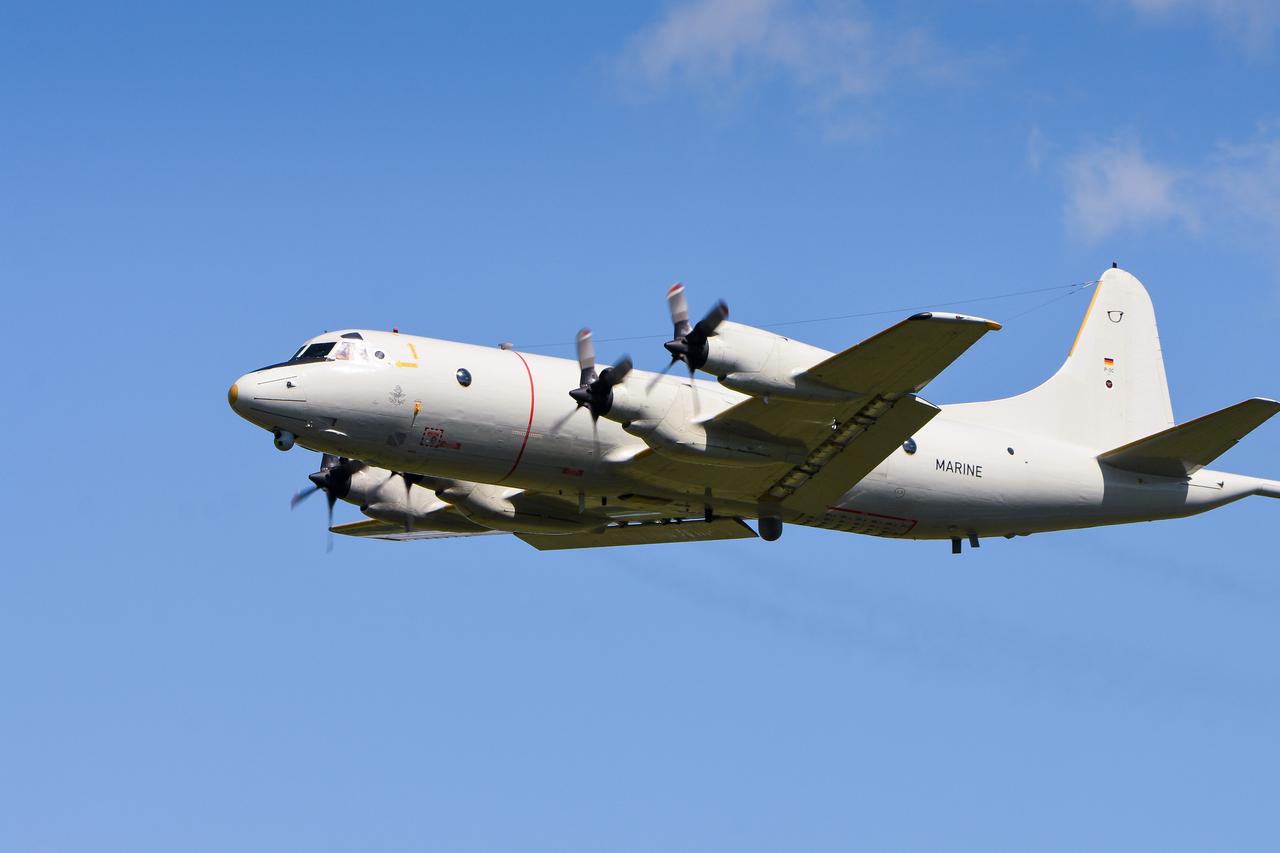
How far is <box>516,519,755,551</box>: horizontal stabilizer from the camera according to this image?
28359 millimetres

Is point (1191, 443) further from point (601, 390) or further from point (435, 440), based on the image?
point (435, 440)

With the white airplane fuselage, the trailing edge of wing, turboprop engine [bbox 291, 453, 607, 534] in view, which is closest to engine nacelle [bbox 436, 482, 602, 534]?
turboprop engine [bbox 291, 453, 607, 534]

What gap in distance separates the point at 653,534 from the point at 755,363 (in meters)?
6.53

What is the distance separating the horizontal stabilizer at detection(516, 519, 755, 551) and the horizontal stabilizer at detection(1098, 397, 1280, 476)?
23.0 ft

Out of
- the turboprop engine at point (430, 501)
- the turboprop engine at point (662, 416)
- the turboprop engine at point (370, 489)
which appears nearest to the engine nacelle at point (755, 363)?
the turboprop engine at point (662, 416)

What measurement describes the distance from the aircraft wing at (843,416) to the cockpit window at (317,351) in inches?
204

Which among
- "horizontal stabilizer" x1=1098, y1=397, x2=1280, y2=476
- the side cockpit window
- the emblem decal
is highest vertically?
the side cockpit window

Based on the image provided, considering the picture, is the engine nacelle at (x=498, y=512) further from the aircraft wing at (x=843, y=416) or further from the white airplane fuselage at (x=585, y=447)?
the aircraft wing at (x=843, y=416)

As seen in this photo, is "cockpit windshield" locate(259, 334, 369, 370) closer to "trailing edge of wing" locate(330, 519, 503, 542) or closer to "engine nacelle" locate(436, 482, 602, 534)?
"engine nacelle" locate(436, 482, 602, 534)

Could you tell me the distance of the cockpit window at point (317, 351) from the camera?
24.2m

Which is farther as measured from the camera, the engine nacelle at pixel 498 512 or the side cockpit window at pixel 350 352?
the engine nacelle at pixel 498 512

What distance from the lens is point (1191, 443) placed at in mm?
28125

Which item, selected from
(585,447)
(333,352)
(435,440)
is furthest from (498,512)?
(333,352)

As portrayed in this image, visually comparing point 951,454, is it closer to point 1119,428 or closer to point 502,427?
point 1119,428
